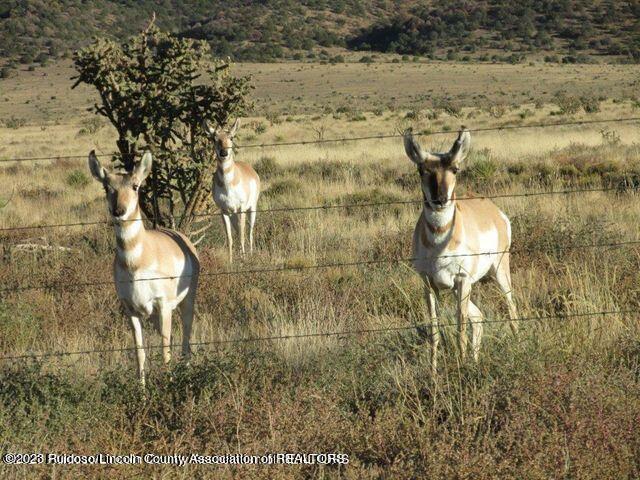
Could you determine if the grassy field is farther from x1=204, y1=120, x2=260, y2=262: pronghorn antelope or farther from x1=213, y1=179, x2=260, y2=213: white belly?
x1=213, y1=179, x2=260, y2=213: white belly

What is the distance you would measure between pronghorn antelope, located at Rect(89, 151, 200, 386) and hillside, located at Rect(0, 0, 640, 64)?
90.0 meters

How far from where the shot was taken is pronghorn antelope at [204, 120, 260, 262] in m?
11.8

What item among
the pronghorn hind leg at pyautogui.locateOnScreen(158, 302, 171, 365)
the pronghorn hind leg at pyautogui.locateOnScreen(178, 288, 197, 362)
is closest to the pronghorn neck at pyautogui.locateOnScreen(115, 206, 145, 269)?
the pronghorn hind leg at pyautogui.locateOnScreen(158, 302, 171, 365)

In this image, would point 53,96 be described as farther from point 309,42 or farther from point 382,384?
point 382,384

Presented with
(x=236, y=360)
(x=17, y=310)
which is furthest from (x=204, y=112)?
(x=236, y=360)

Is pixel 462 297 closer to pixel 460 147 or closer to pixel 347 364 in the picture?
pixel 347 364

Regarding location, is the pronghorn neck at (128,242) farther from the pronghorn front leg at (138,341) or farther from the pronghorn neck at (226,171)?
the pronghorn neck at (226,171)

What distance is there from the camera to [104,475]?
4609 millimetres

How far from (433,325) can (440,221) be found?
2.59 ft

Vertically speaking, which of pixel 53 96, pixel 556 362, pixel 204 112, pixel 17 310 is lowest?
pixel 53 96

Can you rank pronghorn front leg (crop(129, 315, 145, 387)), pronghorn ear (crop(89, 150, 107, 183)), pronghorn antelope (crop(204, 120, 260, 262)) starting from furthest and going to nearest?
pronghorn antelope (crop(204, 120, 260, 262)) → pronghorn front leg (crop(129, 315, 145, 387)) → pronghorn ear (crop(89, 150, 107, 183))

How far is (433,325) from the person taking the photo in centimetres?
612

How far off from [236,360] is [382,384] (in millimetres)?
1070

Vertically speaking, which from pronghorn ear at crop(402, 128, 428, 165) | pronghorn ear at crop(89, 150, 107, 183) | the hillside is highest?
pronghorn ear at crop(402, 128, 428, 165)
